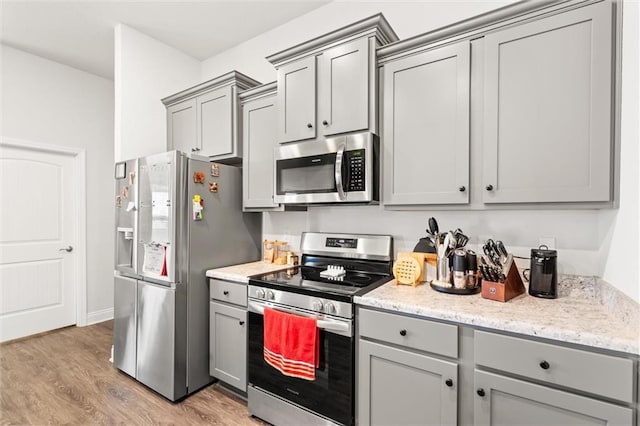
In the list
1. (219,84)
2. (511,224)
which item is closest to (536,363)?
(511,224)

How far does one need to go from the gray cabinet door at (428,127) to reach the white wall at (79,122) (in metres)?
3.86

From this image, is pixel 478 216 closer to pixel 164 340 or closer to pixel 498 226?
pixel 498 226

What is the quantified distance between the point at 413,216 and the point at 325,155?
29.6 inches

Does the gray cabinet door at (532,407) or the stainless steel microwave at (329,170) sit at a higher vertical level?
the stainless steel microwave at (329,170)

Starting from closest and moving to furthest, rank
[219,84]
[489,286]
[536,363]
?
[536,363]
[489,286]
[219,84]

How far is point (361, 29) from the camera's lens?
6.49ft

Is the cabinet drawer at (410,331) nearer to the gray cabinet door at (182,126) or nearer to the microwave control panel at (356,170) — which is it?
the microwave control panel at (356,170)

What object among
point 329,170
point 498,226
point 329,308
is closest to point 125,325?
point 329,308

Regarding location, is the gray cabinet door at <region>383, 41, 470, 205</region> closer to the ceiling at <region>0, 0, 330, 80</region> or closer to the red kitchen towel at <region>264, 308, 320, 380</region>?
the red kitchen towel at <region>264, 308, 320, 380</region>

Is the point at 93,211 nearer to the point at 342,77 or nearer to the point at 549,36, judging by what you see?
the point at 342,77

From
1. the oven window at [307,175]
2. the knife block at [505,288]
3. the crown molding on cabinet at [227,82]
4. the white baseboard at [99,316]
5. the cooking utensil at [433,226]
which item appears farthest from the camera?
the white baseboard at [99,316]

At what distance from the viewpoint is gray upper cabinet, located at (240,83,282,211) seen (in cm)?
256

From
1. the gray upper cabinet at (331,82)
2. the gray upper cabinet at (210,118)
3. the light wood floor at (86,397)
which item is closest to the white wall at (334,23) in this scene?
the gray upper cabinet at (331,82)

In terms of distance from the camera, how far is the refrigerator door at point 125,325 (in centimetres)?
261
